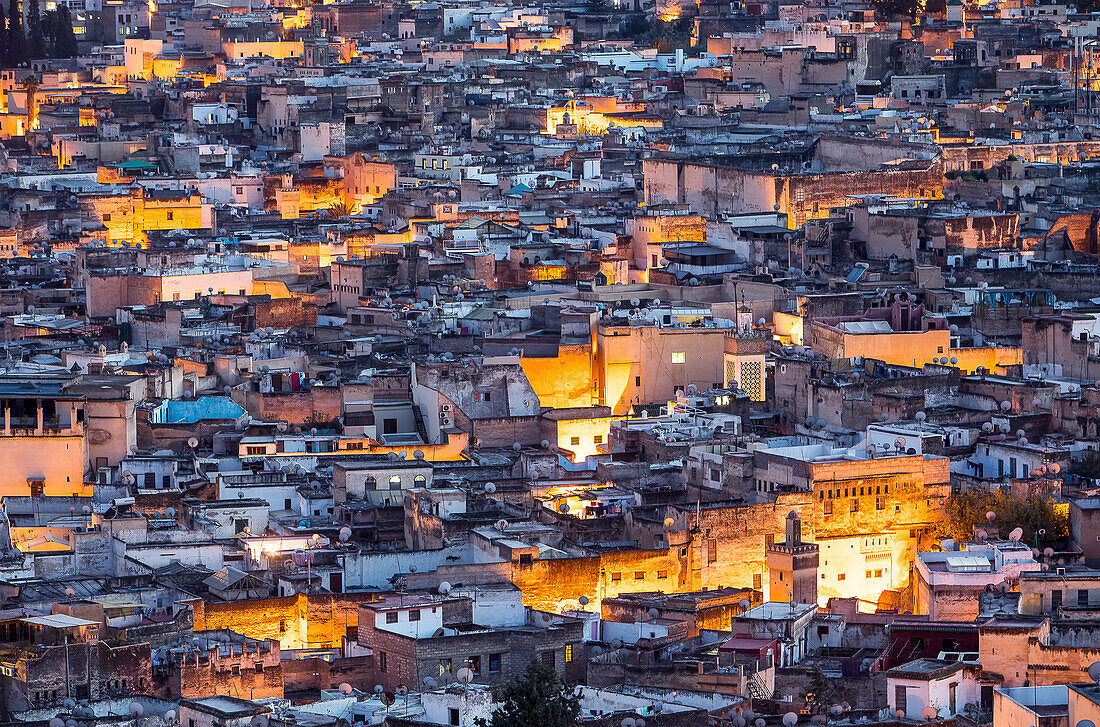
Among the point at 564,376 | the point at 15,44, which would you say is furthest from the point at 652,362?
the point at 15,44

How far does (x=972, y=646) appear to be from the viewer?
30.6 m

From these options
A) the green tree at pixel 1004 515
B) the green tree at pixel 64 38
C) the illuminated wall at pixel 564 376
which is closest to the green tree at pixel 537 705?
the green tree at pixel 1004 515

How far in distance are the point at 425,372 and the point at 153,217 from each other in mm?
21494

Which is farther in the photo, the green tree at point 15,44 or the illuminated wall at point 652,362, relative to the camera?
the green tree at point 15,44

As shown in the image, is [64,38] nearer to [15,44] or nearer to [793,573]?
[15,44]

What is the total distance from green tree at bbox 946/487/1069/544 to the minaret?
2.17 meters

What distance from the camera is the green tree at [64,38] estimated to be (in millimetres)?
100188

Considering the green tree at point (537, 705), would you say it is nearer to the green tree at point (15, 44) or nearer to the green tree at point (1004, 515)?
the green tree at point (1004, 515)

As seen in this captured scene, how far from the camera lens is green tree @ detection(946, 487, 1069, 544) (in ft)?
117

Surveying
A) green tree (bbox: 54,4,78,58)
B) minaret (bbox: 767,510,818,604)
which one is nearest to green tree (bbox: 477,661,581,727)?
minaret (bbox: 767,510,818,604)

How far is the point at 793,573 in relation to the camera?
1347 inches

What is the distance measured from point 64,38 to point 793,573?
232 feet

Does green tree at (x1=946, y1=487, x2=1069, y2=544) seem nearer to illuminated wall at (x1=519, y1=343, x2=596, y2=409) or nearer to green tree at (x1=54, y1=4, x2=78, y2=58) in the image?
illuminated wall at (x1=519, y1=343, x2=596, y2=409)

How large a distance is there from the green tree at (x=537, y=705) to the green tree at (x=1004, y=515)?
9287mm
